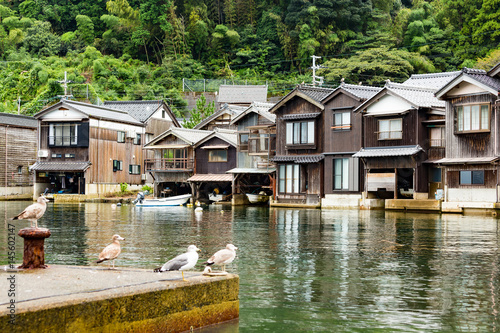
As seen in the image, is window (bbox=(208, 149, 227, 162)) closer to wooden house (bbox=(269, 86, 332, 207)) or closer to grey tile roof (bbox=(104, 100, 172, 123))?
wooden house (bbox=(269, 86, 332, 207))

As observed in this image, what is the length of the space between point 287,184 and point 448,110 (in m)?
14.0

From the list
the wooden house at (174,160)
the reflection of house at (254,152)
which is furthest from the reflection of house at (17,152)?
the reflection of house at (254,152)

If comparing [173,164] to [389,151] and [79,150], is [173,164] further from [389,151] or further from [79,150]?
[389,151]

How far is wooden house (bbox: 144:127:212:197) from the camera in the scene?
5644 centimetres

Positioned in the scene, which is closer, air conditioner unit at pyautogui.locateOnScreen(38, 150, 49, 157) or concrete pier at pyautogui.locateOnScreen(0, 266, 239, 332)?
concrete pier at pyautogui.locateOnScreen(0, 266, 239, 332)

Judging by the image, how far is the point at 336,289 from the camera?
14062mm

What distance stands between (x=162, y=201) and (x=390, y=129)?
18787 millimetres

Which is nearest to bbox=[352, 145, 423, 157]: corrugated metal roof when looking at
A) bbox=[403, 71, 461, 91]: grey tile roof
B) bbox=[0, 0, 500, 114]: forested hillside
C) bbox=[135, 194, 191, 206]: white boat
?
bbox=[403, 71, 461, 91]: grey tile roof

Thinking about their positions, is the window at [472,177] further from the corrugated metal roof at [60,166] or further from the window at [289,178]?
the corrugated metal roof at [60,166]

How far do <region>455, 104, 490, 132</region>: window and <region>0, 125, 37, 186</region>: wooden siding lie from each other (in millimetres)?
41037

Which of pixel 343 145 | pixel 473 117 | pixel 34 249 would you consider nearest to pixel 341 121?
pixel 343 145

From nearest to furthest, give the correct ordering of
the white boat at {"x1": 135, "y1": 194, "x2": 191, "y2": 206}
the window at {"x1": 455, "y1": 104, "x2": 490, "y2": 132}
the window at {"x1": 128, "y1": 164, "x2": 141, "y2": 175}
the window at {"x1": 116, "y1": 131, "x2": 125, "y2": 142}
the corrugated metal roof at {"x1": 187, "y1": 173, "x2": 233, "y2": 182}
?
the window at {"x1": 455, "y1": 104, "x2": 490, "y2": 132} → the white boat at {"x1": 135, "y1": 194, "x2": 191, "y2": 206} → the corrugated metal roof at {"x1": 187, "y1": 173, "x2": 233, "y2": 182} → the window at {"x1": 116, "y1": 131, "x2": 125, "y2": 142} → the window at {"x1": 128, "y1": 164, "x2": 141, "y2": 175}

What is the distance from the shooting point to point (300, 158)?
46.7 meters

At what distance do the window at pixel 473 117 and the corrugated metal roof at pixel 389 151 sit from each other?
352 cm
